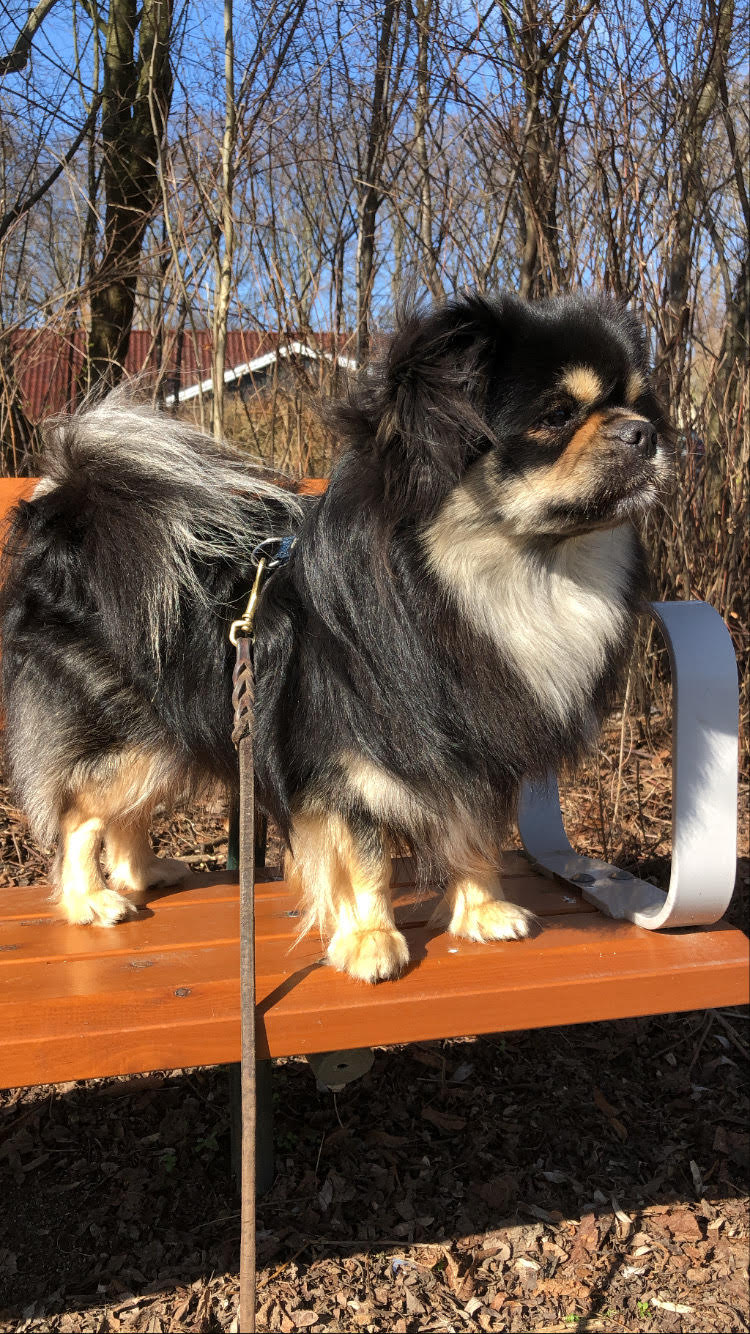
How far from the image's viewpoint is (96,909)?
205 centimetres

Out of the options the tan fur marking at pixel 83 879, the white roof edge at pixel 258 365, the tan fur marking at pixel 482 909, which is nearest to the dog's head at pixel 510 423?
the tan fur marking at pixel 482 909

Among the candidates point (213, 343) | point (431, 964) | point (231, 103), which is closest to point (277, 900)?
point (431, 964)

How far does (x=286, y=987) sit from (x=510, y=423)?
1085 mm

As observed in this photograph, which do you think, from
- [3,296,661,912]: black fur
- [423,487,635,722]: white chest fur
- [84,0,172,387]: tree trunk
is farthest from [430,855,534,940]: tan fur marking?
[84,0,172,387]: tree trunk

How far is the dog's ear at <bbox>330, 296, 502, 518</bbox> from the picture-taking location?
1.58 meters

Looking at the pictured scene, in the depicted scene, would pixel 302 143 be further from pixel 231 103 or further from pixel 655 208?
pixel 655 208

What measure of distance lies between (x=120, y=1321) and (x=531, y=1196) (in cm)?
95

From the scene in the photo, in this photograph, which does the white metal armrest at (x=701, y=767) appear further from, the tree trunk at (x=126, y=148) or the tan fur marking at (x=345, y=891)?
the tree trunk at (x=126, y=148)

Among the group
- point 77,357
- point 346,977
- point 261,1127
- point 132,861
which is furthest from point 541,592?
point 77,357

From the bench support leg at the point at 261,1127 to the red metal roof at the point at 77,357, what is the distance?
8.40ft

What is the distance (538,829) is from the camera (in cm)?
258

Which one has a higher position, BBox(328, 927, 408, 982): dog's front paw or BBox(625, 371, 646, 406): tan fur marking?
BBox(625, 371, 646, 406): tan fur marking

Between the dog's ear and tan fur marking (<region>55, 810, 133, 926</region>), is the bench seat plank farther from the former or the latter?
the dog's ear

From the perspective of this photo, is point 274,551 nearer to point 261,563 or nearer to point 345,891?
point 261,563
